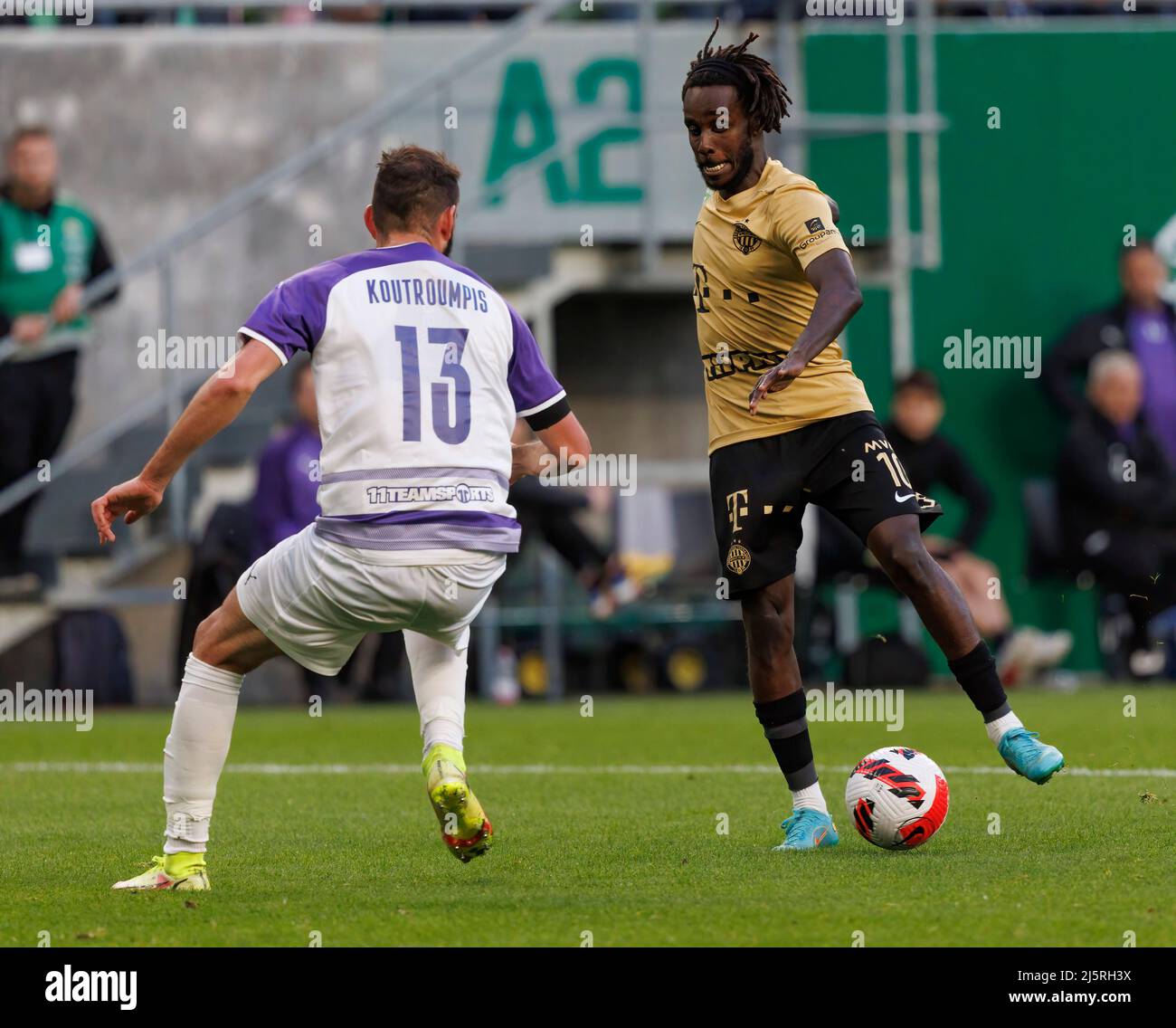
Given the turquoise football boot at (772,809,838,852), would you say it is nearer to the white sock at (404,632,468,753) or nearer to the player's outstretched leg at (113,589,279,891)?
the white sock at (404,632,468,753)

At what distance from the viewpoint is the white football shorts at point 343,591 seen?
17.9 ft

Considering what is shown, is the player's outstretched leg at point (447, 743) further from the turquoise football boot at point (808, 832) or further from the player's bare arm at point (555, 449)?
the turquoise football boot at point (808, 832)

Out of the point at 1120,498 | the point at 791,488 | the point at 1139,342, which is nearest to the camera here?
the point at 791,488

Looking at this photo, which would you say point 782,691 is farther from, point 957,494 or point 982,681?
point 957,494

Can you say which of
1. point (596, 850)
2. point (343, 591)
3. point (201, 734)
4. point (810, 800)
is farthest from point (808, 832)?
point (201, 734)

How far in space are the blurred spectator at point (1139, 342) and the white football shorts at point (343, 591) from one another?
10.9 metres

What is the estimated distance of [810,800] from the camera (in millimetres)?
6527

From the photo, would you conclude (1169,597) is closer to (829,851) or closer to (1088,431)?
(1088,431)

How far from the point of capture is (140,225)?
16469 mm

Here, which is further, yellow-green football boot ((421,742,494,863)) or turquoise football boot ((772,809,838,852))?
turquoise football boot ((772,809,838,852))

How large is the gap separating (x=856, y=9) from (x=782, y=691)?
34.4 feet

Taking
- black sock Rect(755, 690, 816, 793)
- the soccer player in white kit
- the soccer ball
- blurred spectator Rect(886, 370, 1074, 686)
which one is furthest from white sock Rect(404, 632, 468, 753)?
blurred spectator Rect(886, 370, 1074, 686)

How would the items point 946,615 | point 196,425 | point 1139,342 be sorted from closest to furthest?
point 196,425 → point 946,615 → point 1139,342

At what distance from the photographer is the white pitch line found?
28.1ft
